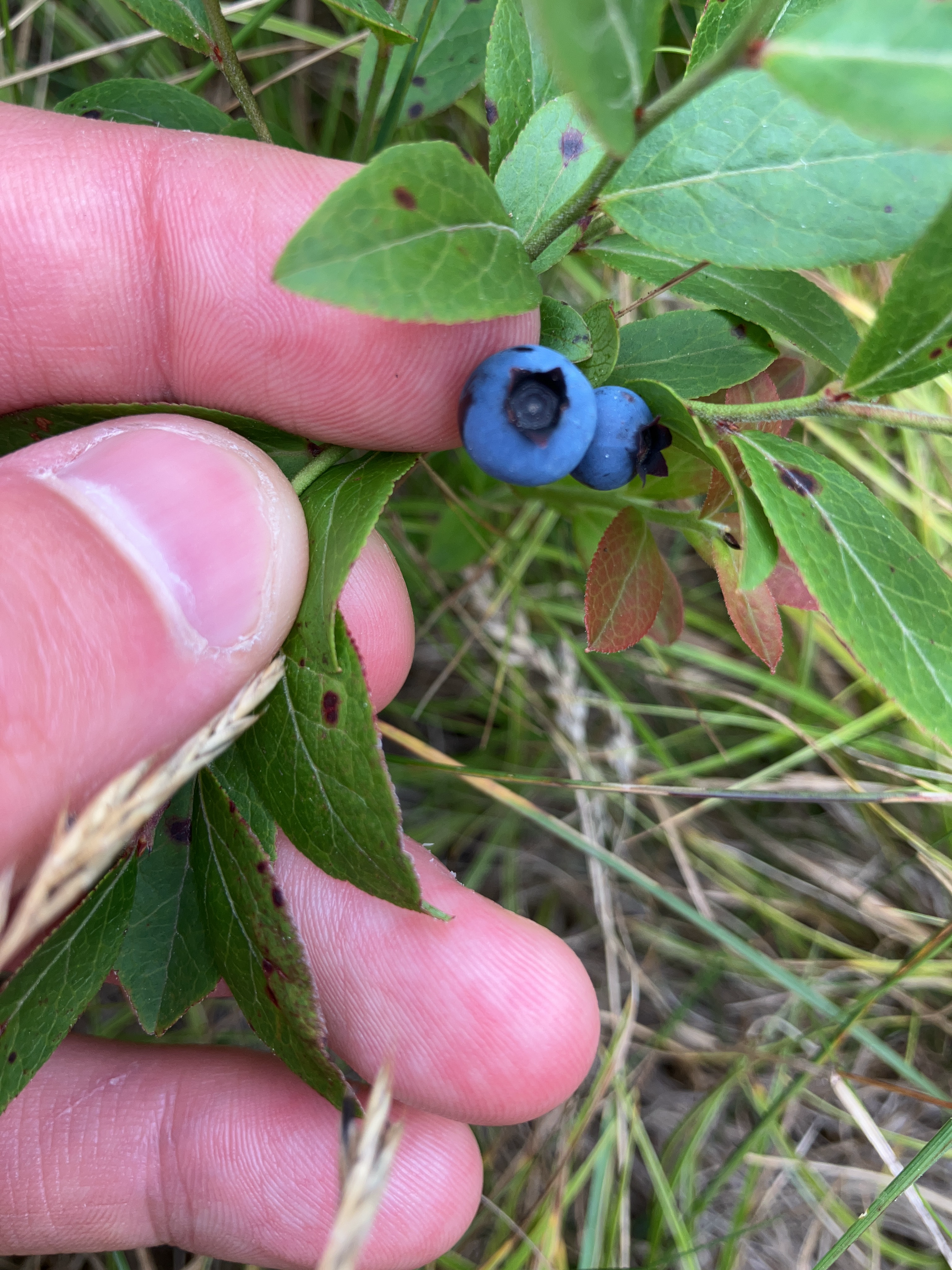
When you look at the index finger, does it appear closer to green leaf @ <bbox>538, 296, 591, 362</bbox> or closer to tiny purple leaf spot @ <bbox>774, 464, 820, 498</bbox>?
green leaf @ <bbox>538, 296, 591, 362</bbox>

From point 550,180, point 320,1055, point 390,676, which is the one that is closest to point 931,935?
point 390,676

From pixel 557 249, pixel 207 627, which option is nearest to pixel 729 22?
pixel 557 249

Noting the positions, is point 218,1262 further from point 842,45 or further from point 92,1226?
point 842,45

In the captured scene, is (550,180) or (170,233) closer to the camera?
(550,180)

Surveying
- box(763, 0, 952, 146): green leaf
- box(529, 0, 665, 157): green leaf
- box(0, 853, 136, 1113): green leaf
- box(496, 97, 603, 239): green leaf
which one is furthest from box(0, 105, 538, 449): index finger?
box(0, 853, 136, 1113): green leaf

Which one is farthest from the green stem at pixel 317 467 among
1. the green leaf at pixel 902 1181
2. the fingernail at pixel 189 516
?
the green leaf at pixel 902 1181
